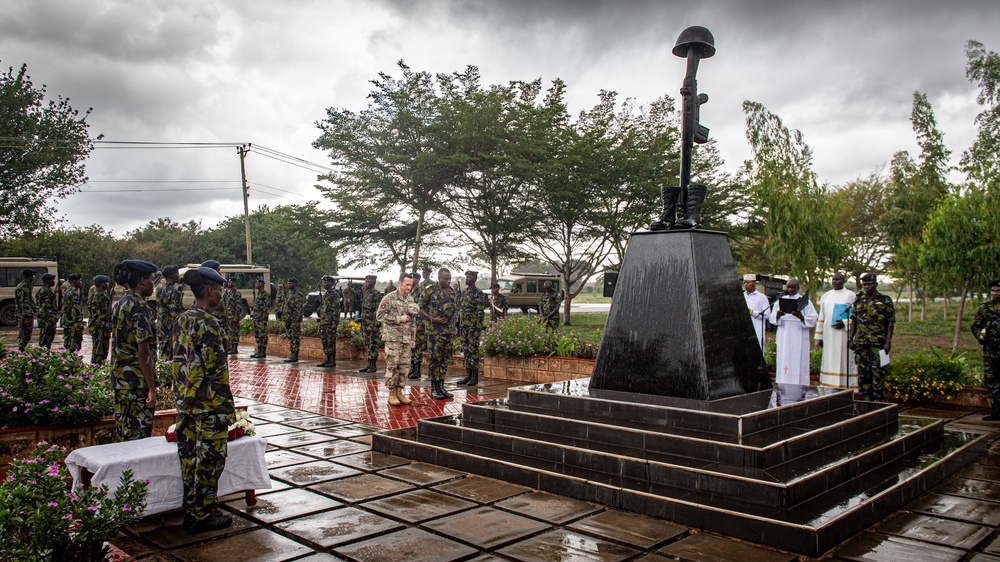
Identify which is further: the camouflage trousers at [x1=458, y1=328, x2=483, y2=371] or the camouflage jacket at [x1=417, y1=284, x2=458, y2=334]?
the camouflage trousers at [x1=458, y1=328, x2=483, y2=371]

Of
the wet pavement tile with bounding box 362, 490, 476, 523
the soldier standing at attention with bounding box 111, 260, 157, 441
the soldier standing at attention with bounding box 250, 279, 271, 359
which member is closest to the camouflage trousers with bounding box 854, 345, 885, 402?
the wet pavement tile with bounding box 362, 490, 476, 523

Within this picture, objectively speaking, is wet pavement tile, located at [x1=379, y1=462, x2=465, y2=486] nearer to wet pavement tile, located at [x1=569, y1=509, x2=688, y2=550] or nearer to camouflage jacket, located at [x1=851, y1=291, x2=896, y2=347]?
wet pavement tile, located at [x1=569, y1=509, x2=688, y2=550]

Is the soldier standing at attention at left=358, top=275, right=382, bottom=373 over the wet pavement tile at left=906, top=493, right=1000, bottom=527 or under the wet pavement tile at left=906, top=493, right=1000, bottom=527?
over

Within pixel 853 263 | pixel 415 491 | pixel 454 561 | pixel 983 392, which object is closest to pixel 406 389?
pixel 415 491

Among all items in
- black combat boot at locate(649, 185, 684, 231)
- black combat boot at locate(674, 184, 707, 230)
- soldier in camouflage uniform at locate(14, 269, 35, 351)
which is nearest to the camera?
black combat boot at locate(674, 184, 707, 230)

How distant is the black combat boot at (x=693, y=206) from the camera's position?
6.27 metres

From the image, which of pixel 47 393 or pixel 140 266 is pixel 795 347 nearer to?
pixel 140 266

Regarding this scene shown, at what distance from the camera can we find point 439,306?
30.5 feet

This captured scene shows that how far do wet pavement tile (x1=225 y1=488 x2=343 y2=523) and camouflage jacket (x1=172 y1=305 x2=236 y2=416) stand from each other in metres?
0.75

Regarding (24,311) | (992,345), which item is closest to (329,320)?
(24,311)

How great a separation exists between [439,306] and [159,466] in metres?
5.51

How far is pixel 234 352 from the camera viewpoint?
15.0m

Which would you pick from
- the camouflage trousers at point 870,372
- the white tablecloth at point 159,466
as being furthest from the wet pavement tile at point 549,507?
the camouflage trousers at point 870,372

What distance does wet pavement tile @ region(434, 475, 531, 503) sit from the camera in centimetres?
458
